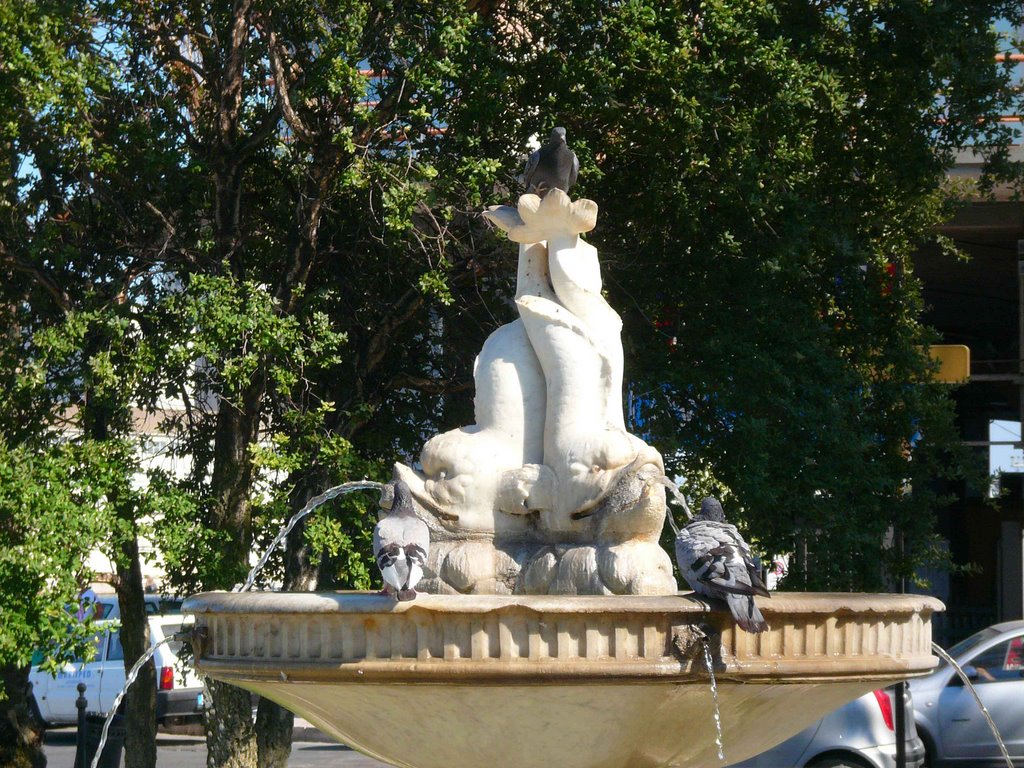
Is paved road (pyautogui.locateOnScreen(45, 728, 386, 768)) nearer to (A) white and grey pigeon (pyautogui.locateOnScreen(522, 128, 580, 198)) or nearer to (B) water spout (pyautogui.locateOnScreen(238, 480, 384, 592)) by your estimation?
(B) water spout (pyautogui.locateOnScreen(238, 480, 384, 592))

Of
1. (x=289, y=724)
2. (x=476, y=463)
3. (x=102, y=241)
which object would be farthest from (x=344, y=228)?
(x=476, y=463)

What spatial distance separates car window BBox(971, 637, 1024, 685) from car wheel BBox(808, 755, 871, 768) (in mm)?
1726

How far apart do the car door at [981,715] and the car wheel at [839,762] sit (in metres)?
1.31

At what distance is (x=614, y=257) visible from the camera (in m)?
11.6

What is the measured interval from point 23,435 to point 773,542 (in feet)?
18.4

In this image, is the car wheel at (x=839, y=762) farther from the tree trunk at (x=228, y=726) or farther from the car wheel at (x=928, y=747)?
the tree trunk at (x=228, y=726)

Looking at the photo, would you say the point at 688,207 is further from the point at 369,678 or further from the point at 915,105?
the point at 369,678

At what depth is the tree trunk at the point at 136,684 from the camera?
1123cm

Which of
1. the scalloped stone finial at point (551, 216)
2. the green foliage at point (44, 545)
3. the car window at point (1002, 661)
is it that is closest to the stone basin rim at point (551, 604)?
the scalloped stone finial at point (551, 216)

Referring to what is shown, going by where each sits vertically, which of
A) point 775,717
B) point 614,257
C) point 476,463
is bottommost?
point 775,717

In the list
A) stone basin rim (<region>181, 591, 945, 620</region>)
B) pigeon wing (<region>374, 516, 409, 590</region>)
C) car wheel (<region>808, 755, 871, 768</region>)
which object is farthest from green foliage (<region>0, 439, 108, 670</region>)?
car wheel (<region>808, 755, 871, 768</region>)

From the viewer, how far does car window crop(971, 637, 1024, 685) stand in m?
11.5

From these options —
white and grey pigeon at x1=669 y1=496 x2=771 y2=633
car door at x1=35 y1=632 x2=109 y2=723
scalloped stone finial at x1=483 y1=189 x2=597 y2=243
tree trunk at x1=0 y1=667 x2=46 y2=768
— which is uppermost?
scalloped stone finial at x1=483 y1=189 x2=597 y2=243

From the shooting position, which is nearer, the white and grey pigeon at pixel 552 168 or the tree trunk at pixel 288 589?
the white and grey pigeon at pixel 552 168
